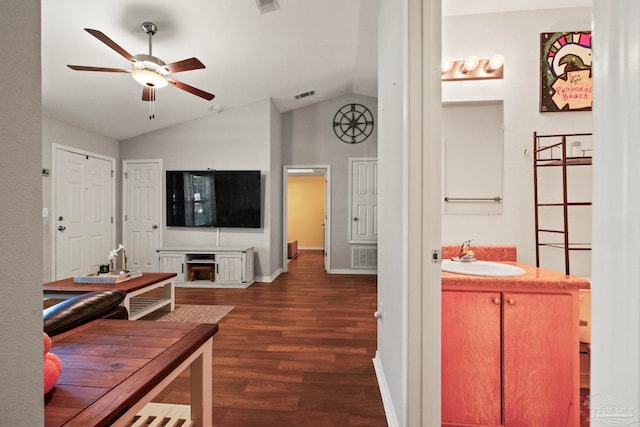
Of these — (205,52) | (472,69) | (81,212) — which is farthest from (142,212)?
(472,69)

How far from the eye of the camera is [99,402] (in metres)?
0.75

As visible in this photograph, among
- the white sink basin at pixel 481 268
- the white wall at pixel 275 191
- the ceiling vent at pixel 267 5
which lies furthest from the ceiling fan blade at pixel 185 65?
the white sink basin at pixel 481 268

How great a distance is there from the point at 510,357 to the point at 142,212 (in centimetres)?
563

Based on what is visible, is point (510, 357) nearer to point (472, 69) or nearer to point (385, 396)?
point (385, 396)

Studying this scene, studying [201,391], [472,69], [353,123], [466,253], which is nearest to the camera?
[201,391]

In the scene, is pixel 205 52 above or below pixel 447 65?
above

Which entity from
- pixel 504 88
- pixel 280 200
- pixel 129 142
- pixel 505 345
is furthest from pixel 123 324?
pixel 129 142

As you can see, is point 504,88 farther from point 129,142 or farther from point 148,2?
point 129,142

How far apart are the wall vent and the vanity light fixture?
3734 millimetres

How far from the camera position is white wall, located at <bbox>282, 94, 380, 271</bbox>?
5449 millimetres

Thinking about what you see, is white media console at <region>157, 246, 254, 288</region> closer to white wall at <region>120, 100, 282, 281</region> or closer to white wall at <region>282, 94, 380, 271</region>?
white wall at <region>120, 100, 282, 281</region>

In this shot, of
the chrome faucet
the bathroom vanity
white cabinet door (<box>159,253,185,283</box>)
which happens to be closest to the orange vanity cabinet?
the bathroom vanity

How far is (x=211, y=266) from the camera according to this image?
456 centimetres

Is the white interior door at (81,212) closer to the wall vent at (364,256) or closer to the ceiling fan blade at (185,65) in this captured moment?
the ceiling fan blade at (185,65)
